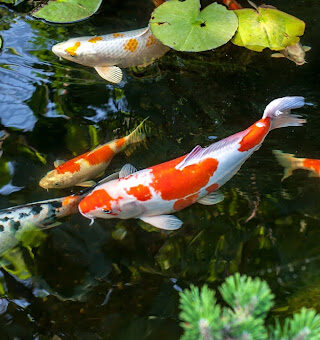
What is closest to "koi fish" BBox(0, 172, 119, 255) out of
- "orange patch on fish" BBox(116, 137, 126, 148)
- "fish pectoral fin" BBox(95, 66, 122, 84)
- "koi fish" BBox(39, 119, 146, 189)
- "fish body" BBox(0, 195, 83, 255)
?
"fish body" BBox(0, 195, 83, 255)

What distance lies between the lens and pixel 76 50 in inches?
119

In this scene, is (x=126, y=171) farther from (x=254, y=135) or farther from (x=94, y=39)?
(x=94, y=39)

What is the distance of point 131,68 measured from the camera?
10.5 ft

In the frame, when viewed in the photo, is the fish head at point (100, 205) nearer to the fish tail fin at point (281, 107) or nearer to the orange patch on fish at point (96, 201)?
the orange patch on fish at point (96, 201)

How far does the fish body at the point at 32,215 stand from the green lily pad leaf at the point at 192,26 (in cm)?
118

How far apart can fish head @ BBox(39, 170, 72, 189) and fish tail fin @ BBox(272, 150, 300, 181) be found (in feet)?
4.19

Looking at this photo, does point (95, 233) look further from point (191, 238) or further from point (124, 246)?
point (191, 238)

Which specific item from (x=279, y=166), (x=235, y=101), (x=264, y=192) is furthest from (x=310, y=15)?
(x=264, y=192)

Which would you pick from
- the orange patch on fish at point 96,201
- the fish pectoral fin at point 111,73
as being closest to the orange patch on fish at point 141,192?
the orange patch on fish at point 96,201

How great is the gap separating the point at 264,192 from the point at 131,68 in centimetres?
132

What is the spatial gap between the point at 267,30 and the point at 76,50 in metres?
1.28

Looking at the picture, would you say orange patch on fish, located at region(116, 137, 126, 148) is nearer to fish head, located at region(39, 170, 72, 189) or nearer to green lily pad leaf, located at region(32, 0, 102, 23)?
fish head, located at region(39, 170, 72, 189)

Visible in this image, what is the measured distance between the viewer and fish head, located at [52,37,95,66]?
3.02 m

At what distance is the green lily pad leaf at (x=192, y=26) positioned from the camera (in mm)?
2842
